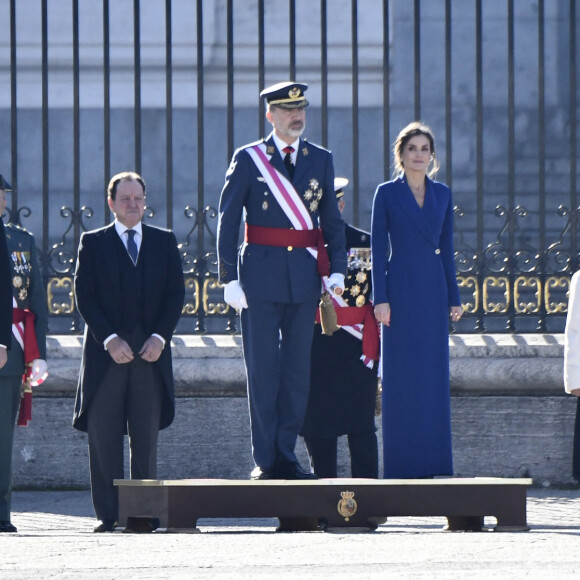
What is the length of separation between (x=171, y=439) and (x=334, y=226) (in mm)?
2466

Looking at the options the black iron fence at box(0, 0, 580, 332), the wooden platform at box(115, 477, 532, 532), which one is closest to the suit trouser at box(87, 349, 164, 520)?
the wooden platform at box(115, 477, 532, 532)

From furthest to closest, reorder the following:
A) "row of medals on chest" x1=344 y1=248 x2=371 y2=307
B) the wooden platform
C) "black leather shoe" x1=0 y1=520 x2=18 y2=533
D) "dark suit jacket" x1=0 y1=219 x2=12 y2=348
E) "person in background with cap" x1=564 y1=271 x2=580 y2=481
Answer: "row of medals on chest" x1=344 y1=248 x2=371 y2=307 → "black leather shoe" x1=0 y1=520 x2=18 y2=533 → "person in background with cap" x1=564 y1=271 x2=580 y2=481 → the wooden platform → "dark suit jacket" x1=0 y1=219 x2=12 y2=348

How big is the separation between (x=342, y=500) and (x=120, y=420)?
4.00 ft

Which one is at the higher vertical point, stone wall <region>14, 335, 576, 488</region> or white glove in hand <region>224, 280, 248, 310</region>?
white glove in hand <region>224, 280, 248, 310</region>

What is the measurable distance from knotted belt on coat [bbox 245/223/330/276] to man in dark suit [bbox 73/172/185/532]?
23.6 inches

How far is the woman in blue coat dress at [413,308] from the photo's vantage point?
6.67 meters

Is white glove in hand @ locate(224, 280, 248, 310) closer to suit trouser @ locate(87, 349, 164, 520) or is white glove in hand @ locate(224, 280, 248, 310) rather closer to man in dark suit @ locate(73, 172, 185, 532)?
man in dark suit @ locate(73, 172, 185, 532)

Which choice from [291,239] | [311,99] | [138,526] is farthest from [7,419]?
[311,99]

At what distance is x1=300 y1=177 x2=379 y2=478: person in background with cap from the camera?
7.36m

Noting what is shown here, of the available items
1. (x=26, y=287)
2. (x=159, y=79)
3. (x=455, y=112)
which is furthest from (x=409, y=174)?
(x=159, y=79)

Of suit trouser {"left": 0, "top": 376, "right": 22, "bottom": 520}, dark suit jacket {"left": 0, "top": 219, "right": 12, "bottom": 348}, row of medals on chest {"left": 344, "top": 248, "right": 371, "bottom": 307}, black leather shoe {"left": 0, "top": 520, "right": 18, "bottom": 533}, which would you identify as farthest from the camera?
row of medals on chest {"left": 344, "top": 248, "right": 371, "bottom": 307}

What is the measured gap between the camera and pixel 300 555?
5.07 meters

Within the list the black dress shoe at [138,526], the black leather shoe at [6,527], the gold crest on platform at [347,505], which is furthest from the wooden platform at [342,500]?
the black leather shoe at [6,527]

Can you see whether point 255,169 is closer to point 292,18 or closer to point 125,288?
point 125,288
